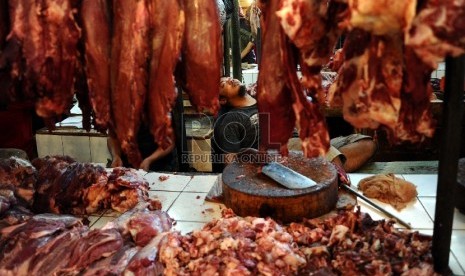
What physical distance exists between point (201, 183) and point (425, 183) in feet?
5.95

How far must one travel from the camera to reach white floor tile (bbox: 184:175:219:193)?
3521 mm

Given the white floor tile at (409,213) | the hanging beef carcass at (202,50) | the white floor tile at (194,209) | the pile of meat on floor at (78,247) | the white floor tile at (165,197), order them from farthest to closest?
the white floor tile at (165,197) → the white floor tile at (194,209) → the white floor tile at (409,213) → the pile of meat on floor at (78,247) → the hanging beef carcass at (202,50)

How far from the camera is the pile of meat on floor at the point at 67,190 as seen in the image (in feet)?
10.3

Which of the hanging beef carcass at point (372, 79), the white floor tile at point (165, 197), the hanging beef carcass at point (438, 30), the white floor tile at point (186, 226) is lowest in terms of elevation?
the white floor tile at point (186, 226)

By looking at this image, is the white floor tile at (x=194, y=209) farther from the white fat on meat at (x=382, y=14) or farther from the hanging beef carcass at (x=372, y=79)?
the white fat on meat at (x=382, y=14)

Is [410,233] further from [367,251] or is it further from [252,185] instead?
[252,185]

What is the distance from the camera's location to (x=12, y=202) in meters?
3.00

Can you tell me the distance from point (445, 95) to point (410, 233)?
987mm

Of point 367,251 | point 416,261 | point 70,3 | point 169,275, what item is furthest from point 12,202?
point 416,261

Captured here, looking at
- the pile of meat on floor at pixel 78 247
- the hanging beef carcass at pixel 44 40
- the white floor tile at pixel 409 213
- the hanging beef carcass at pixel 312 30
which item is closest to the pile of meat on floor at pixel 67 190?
the pile of meat on floor at pixel 78 247

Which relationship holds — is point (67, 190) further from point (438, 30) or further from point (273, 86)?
point (438, 30)

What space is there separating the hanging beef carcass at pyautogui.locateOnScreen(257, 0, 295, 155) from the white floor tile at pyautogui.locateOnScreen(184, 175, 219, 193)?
146 cm

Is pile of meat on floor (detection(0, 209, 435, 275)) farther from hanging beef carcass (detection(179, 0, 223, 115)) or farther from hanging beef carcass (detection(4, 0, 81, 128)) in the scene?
hanging beef carcass (detection(4, 0, 81, 128))

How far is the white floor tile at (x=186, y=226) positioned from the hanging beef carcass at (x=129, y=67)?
37.2 inches
